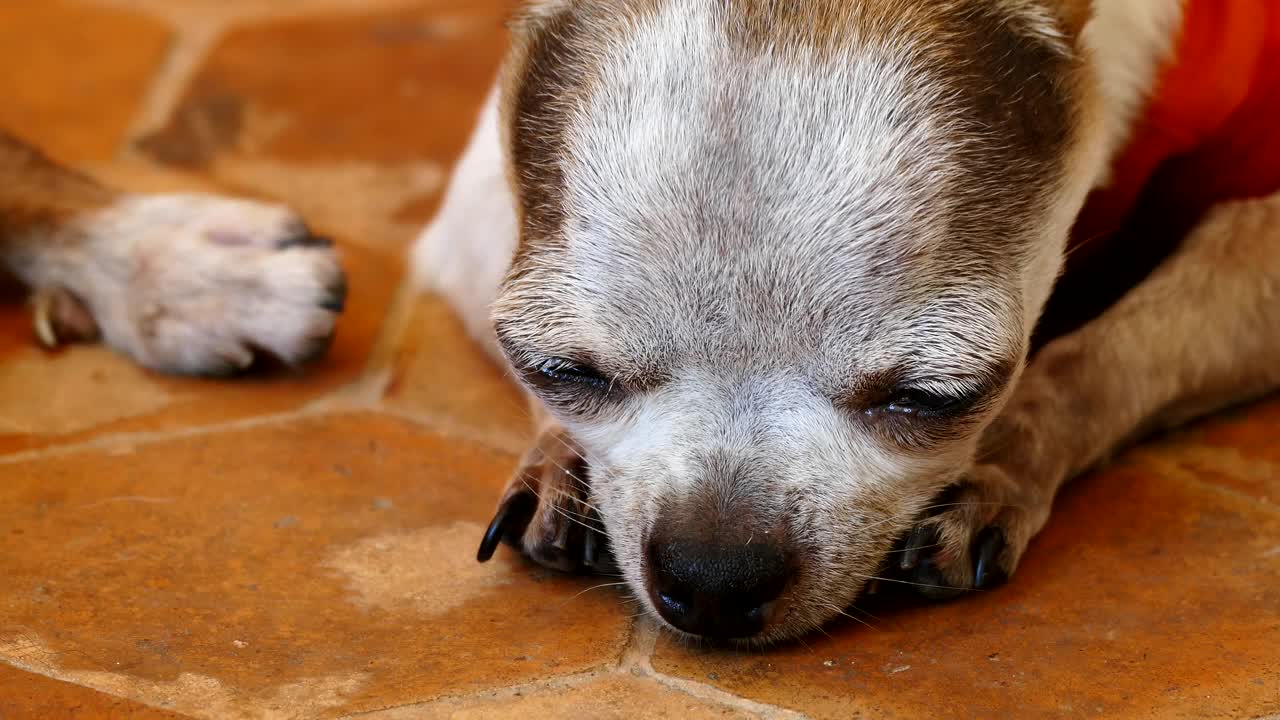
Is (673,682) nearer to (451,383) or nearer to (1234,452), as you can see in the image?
(451,383)

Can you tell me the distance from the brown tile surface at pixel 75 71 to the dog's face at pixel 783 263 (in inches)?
114

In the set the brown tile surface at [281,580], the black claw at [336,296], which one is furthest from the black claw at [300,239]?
the brown tile surface at [281,580]

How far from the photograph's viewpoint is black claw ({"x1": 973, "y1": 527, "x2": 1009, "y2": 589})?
9.36ft

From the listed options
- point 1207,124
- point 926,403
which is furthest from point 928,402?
point 1207,124

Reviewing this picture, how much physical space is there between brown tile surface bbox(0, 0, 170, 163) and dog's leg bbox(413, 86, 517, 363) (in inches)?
58.1

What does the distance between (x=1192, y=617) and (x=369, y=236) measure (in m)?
2.73

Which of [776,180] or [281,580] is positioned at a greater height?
[776,180]

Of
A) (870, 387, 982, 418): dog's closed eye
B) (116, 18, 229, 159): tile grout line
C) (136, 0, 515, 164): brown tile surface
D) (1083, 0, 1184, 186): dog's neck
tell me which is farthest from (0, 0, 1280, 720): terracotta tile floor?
(116, 18, 229, 159): tile grout line

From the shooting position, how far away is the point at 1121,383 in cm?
328

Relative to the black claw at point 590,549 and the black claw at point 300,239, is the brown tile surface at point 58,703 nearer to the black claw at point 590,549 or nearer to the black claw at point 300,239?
the black claw at point 590,549

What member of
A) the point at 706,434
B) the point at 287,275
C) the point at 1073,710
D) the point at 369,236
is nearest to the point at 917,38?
the point at 706,434

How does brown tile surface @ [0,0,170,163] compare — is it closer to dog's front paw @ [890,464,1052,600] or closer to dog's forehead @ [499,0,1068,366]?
dog's forehead @ [499,0,1068,366]

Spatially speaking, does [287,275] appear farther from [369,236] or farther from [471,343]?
[369,236]

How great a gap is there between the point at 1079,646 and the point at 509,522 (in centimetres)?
108
